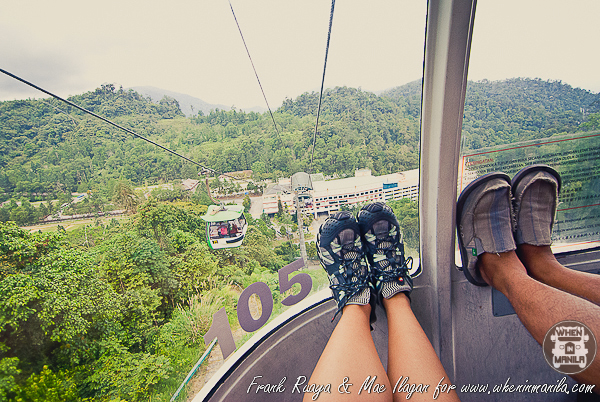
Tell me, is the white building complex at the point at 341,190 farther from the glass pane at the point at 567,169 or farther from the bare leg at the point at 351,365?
the bare leg at the point at 351,365

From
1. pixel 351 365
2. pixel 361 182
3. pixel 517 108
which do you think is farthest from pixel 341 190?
pixel 517 108

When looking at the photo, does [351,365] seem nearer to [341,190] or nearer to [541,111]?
[341,190]

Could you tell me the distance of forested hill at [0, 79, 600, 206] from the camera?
0.81m

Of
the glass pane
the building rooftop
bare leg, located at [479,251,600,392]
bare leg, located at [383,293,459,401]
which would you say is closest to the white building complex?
the building rooftop

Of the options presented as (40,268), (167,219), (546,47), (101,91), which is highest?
(546,47)

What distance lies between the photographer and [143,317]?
97 cm

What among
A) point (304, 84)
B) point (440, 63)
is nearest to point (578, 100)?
point (440, 63)

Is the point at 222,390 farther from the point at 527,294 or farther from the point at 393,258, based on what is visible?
the point at 527,294

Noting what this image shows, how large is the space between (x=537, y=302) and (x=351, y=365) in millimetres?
677

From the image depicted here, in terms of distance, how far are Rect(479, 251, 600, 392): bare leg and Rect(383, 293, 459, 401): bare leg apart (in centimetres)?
36

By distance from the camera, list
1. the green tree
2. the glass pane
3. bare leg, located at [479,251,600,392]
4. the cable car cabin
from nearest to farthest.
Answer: bare leg, located at [479,251,600,392] < the green tree < the cable car cabin < the glass pane

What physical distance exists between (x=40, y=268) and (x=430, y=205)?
150 centimetres

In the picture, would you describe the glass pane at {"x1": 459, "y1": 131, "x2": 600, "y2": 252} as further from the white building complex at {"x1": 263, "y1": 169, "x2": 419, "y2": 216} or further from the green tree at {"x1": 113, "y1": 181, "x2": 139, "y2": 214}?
the green tree at {"x1": 113, "y1": 181, "x2": 139, "y2": 214}

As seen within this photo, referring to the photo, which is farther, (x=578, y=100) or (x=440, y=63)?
(x=578, y=100)
